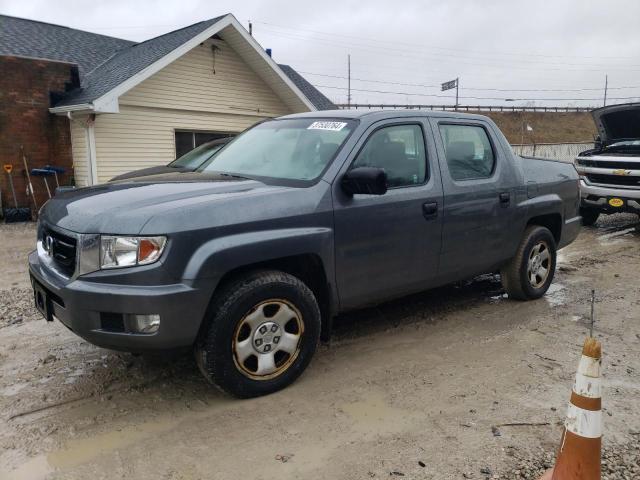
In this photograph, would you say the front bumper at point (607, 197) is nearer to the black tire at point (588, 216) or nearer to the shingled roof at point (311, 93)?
the black tire at point (588, 216)

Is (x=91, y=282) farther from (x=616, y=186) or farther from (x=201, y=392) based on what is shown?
(x=616, y=186)

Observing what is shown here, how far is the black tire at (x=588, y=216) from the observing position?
34.3 ft

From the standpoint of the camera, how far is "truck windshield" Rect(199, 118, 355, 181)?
3.84 m

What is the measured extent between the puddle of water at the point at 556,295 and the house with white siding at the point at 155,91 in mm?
9197

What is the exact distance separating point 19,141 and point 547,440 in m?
12.2

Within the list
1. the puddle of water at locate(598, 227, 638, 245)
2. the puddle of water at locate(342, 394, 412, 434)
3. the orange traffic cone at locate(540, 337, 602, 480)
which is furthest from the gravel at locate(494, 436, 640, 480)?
the puddle of water at locate(598, 227, 638, 245)

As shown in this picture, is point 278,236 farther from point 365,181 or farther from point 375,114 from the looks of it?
point 375,114

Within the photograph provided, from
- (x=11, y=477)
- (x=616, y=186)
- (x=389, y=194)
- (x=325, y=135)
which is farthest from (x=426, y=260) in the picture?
(x=616, y=186)

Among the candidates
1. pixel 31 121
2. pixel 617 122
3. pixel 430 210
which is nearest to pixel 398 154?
pixel 430 210

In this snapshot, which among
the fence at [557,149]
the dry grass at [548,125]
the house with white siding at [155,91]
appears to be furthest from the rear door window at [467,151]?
the dry grass at [548,125]

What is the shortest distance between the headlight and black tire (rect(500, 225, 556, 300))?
363 centimetres

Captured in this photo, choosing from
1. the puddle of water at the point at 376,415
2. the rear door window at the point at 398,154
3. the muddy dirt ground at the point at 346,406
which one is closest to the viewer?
the muddy dirt ground at the point at 346,406

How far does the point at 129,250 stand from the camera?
2904 millimetres

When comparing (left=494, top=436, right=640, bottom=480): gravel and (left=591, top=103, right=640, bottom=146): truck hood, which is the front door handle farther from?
(left=591, top=103, right=640, bottom=146): truck hood
